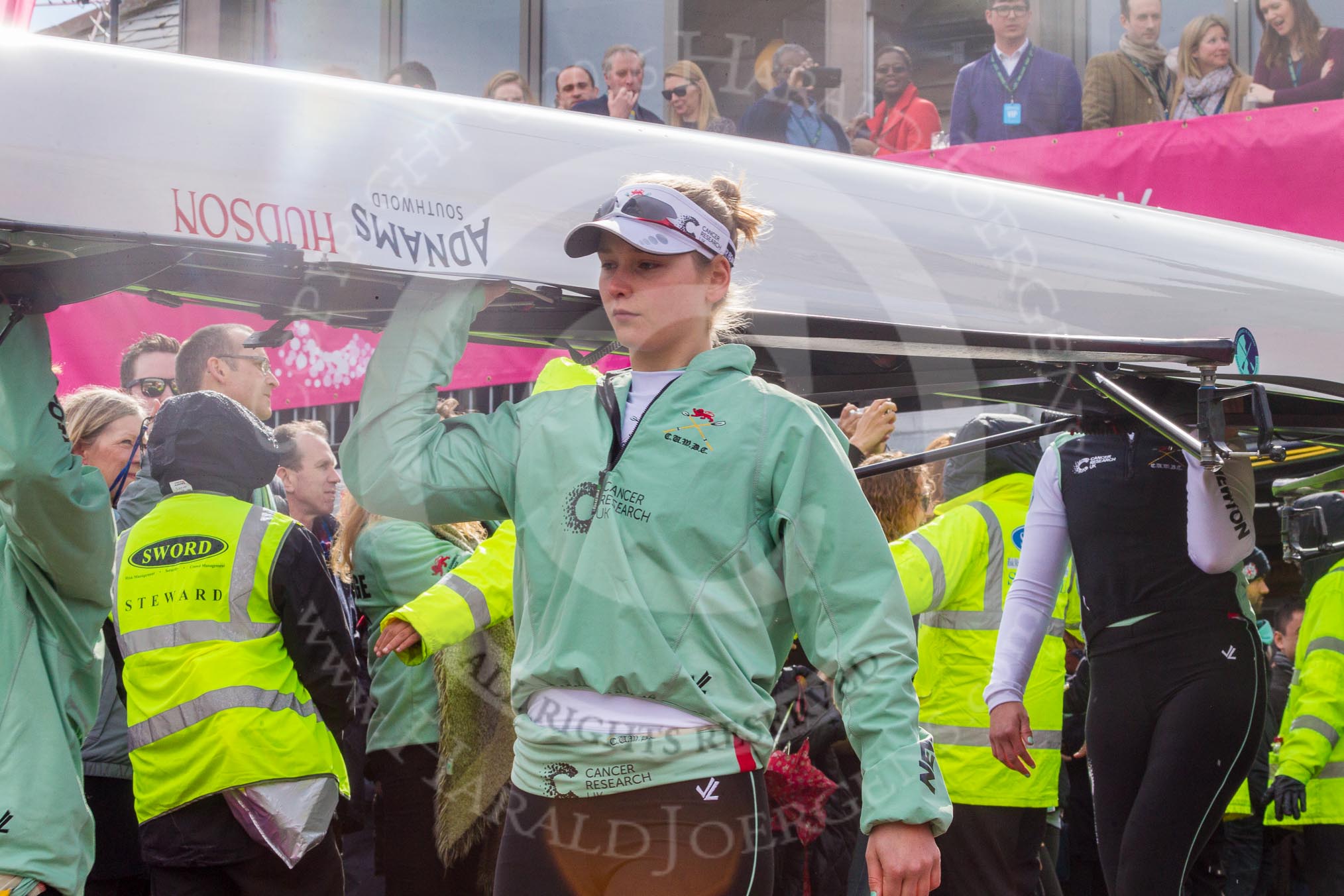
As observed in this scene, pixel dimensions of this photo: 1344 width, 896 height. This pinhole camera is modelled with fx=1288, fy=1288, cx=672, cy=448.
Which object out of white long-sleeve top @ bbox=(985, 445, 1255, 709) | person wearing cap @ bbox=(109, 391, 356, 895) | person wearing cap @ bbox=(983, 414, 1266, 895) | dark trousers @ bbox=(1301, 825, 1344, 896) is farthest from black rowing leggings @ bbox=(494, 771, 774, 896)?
dark trousers @ bbox=(1301, 825, 1344, 896)

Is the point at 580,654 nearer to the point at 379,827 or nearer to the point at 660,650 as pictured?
the point at 660,650

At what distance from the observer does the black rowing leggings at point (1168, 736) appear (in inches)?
119

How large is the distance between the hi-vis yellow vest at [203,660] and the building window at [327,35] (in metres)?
8.29

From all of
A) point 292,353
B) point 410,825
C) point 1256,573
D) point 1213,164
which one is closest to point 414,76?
point 292,353

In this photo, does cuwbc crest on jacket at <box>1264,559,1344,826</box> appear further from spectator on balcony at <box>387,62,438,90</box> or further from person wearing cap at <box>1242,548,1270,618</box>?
spectator on balcony at <box>387,62,438,90</box>

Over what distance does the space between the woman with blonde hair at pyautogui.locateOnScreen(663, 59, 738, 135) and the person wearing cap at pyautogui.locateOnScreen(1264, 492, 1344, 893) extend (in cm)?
444

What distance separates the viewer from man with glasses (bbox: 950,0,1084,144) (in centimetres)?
729

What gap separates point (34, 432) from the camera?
2.25 meters

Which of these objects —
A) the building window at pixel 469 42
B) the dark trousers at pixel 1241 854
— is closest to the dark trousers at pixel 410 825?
the dark trousers at pixel 1241 854

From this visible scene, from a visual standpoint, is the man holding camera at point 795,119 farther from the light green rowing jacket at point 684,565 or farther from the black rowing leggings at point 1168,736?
the light green rowing jacket at point 684,565

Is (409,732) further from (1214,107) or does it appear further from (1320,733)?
(1214,107)

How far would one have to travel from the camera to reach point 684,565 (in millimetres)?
1993

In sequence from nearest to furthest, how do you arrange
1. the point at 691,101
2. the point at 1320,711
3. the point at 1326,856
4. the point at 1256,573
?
the point at 1320,711, the point at 1326,856, the point at 1256,573, the point at 691,101

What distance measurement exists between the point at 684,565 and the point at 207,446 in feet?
5.67
